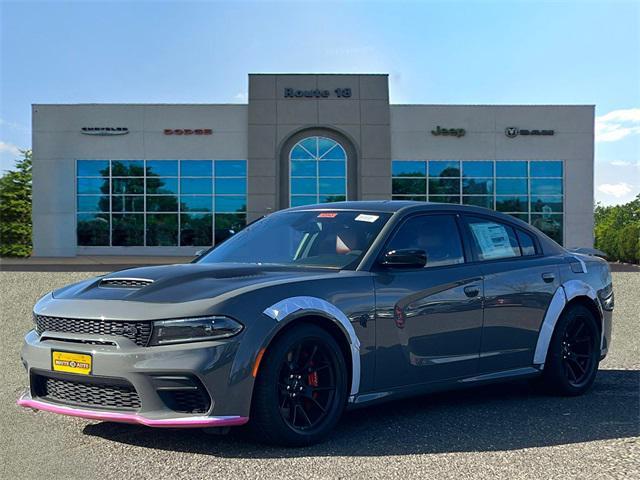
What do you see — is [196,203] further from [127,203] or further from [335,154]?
[335,154]

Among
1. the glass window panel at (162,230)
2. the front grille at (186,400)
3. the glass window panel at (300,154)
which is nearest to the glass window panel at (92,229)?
the glass window panel at (162,230)

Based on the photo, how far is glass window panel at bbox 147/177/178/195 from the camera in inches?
1427

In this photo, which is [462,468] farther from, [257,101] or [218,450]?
[257,101]

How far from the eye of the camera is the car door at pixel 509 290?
239 inches

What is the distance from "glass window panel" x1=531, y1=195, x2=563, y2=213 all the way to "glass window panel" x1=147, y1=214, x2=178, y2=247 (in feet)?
54.3

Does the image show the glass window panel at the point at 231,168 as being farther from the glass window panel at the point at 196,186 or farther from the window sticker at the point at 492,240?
the window sticker at the point at 492,240

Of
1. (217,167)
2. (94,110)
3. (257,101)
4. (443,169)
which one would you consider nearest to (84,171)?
(94,110)

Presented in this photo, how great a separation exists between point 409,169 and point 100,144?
14180 millimetres

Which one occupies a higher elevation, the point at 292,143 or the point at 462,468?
the point at 292,143

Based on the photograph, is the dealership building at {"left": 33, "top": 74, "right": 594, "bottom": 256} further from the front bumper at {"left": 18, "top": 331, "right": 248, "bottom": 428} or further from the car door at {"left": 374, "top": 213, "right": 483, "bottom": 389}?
the front bumper at {"left": 18, "top": 331, "right": 248, "bottom": 428}

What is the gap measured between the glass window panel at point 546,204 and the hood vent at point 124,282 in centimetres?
3364

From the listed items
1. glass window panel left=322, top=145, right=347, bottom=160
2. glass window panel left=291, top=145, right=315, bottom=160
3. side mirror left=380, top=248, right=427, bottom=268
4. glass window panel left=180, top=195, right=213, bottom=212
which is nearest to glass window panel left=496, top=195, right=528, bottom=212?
glass window panel left=322, top=145, right=347, bottom=160

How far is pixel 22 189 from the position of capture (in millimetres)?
39250

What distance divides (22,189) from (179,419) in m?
37.6
